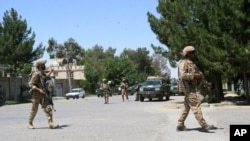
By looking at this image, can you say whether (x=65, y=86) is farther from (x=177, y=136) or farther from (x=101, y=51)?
(x=177, y=136)

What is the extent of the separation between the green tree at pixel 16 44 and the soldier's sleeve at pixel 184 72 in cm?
5109

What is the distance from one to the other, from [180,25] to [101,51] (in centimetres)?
9875

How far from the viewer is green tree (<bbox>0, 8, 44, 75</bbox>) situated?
60.6m

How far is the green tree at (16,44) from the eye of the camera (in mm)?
60562

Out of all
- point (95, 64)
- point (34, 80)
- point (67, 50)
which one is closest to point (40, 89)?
point (34, 80)

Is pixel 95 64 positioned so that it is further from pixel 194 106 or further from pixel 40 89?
pixel 194 106

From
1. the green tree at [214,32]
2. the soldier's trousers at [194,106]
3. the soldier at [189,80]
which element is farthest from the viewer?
the green tree at [214,32]

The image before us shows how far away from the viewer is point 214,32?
78.6ft

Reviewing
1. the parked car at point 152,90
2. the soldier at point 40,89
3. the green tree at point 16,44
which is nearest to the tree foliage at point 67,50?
the green tree at point 16,44

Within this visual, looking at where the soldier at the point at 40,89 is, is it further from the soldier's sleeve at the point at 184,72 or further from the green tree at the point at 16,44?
the green tree at the point at 16,44

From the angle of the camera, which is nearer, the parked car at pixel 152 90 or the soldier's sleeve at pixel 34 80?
the soldier's sleeve at pixel 34 80

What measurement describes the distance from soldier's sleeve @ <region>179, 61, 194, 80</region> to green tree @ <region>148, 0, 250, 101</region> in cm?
1210

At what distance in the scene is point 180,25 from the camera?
2823 cm

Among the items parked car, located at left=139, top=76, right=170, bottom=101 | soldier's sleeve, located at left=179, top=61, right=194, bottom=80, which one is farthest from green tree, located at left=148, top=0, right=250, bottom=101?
soldier's sleeve, located at left=179, top=61, right=194, bottom=80
